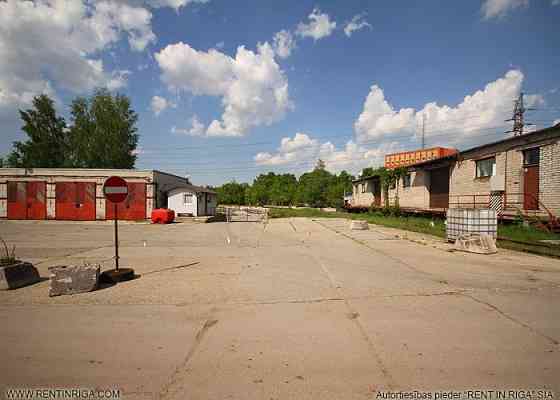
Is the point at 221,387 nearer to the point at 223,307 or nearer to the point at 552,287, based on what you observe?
the point at 223,307

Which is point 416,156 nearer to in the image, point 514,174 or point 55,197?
point 514,174

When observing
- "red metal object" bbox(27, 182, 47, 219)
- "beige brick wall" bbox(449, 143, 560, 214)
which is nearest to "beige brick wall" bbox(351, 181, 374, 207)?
"beige brick wall" bbox(449, 143, 560, 214)

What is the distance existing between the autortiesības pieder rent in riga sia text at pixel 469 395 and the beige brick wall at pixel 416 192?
2564 cm

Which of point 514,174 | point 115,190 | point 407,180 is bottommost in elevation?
point 115,190

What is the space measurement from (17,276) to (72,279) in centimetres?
154

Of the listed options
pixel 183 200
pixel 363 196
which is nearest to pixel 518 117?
pixel 363 196

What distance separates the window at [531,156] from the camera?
579 inches

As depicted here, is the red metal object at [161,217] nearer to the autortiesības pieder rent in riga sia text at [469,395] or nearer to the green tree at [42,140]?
the autortiesības pieder rent in riga sia text at [469,395]

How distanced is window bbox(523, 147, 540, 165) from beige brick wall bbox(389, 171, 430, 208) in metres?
10.1

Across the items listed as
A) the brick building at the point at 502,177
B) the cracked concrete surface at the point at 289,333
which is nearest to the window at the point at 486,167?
the brick building at the point at 502,177

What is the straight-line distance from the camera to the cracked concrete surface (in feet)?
8.47

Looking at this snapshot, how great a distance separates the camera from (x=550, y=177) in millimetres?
13711

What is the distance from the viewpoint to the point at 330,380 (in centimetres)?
258

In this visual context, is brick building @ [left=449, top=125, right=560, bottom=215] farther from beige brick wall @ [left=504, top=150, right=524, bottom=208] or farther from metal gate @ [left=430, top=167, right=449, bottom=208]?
metal gate @ [left=430, top=167, right=449, bottom=208]
